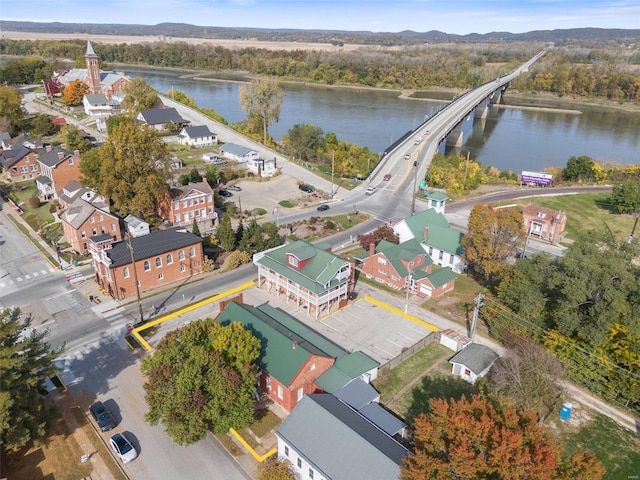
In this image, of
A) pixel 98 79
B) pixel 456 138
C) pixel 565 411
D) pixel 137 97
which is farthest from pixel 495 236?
pixel 98 79

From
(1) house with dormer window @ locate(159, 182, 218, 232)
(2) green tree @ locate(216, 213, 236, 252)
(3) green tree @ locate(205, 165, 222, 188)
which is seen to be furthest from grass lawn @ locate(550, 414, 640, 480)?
(3) green tree @ locate(205, 165, 222, 188)

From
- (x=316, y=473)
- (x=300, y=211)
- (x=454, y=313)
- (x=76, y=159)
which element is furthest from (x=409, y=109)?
(x=316, y=473)

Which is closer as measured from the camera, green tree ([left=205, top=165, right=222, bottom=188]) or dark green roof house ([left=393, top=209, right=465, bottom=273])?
dark green roof house ([left=393, top=209, right=465, bottom=273])

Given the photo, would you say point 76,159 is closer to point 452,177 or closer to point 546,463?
point 452,177

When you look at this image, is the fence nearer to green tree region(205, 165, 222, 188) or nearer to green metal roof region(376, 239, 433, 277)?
green metal roof region(376, 239, 433, 277)

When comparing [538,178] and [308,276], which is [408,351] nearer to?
[308,276]

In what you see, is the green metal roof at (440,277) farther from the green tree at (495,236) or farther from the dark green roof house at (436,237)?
the dark green roof house at (436,237)

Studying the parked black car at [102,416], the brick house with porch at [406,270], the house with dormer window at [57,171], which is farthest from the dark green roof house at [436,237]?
the house with dormer window at [57,171]
